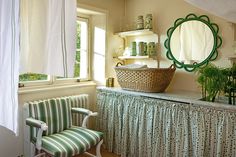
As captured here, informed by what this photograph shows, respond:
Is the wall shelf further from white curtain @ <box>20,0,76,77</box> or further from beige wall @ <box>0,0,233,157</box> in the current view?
white curtain @ <box>20,0,76,77</box>

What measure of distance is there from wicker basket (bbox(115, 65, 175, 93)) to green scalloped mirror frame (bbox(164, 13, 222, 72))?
0.28 m

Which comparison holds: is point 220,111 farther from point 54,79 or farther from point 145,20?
point 54,79

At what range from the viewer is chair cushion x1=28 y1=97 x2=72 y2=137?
225 cm

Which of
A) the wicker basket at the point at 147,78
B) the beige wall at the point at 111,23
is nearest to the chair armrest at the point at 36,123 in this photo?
the wicker basket at the point at 147,78

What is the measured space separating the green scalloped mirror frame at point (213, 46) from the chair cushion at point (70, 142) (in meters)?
1.29

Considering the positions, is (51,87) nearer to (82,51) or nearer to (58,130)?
(58,130)

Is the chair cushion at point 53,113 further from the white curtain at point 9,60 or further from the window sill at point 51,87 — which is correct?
the white curtain at point 9,60

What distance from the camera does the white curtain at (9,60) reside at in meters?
0.78

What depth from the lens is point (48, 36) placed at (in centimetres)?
92

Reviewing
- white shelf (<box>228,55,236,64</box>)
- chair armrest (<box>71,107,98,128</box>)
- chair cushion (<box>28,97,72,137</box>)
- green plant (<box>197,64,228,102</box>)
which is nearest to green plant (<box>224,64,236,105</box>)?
green plant (<box>197,64,228,102</box>)

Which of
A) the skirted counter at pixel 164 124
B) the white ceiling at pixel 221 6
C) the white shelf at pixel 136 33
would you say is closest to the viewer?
the white ceiling at pixel 221 6

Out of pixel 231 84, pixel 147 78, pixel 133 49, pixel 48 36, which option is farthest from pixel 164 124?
pixel 48 36

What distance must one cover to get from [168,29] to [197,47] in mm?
440

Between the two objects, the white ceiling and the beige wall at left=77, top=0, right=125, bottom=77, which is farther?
the beige wall at left=77, top=0, right=125, bottom=77
